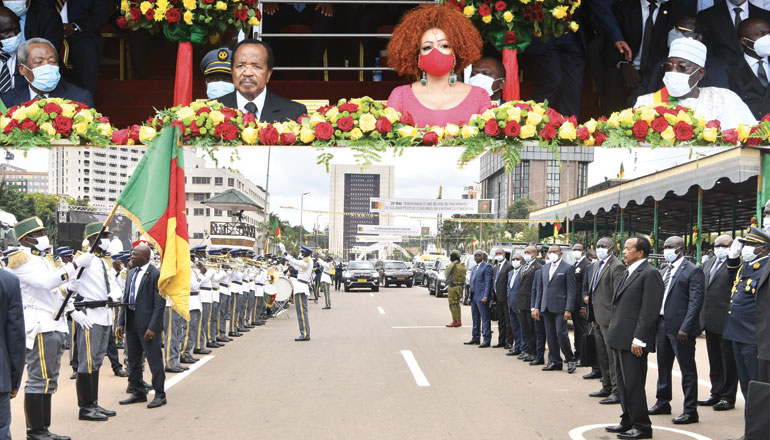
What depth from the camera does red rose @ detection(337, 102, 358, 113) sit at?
642 centimetres

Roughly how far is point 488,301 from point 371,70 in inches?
342

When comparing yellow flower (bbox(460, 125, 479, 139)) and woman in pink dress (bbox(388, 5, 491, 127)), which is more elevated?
woman in pink dress (bbox(388, 5, 491, 127))

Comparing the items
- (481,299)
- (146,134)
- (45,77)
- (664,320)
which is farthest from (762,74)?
(481,299)

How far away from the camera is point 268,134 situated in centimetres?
640

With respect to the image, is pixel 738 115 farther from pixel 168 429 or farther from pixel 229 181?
pixel 168 429

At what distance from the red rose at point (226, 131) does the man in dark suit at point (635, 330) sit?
426 centimetres

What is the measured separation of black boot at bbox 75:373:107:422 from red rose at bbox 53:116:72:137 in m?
3.10

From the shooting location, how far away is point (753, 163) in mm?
6766

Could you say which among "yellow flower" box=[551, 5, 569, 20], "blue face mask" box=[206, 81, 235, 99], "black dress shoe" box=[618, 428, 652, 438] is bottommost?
"black dress shoe" box=[618, 428, 652, 438]

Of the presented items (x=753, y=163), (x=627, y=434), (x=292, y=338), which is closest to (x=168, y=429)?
(x=627, y=434)

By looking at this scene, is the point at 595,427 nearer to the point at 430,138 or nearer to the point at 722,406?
the point at 722,406

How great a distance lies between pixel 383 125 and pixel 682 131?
2.74 meters

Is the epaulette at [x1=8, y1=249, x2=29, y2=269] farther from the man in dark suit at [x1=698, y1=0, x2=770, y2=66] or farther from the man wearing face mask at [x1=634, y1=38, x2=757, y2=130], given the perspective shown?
the man in dark suit at [x1=698, y1=0, x2=770, y2=66]

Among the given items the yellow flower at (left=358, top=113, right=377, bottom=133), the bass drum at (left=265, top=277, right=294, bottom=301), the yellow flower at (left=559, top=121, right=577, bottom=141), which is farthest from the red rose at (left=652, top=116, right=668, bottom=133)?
the bass drum at (left=265, top=277, right=294, bottom=301)
